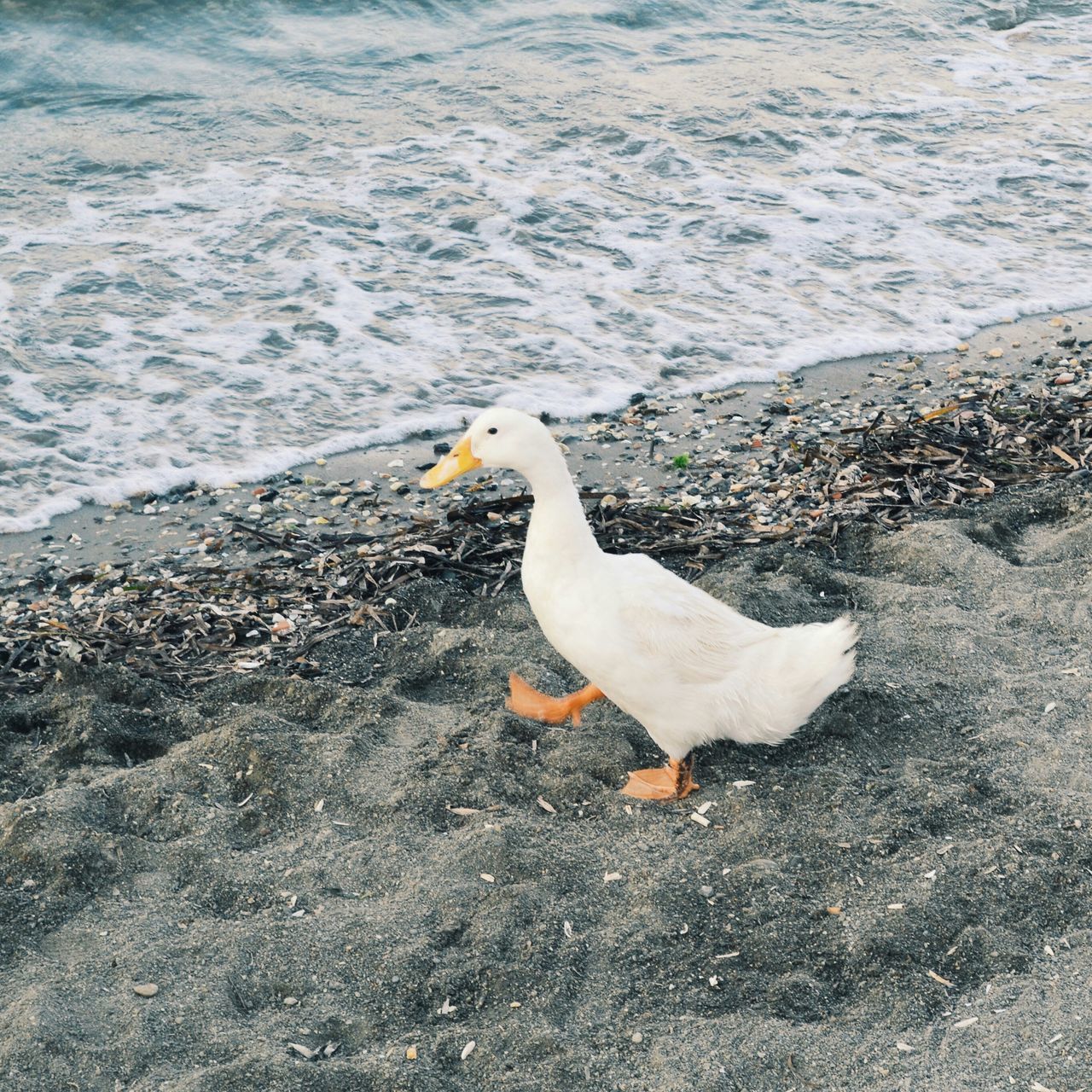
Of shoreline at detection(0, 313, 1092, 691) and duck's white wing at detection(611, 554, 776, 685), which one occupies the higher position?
duck's white wing at detection(611, 554, 776, 685)

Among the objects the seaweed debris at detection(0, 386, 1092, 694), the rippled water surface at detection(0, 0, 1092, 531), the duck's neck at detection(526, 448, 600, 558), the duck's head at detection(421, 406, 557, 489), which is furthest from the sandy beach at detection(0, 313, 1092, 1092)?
the rippled water surface at detection(0, 0, 1092, 531)

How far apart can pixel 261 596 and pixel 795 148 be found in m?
7.19

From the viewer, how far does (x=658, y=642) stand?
138 inches

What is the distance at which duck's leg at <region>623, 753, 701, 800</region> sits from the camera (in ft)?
11.6

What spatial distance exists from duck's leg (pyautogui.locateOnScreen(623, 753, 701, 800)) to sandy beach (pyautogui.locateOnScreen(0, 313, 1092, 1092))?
5cm

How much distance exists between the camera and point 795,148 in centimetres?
1002

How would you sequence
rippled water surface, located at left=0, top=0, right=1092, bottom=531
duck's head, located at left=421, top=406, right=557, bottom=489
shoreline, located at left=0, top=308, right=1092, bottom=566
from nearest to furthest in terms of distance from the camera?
duck's head, located at left=421, top=406, right=557, bottom=489 → shoreline, located at left=0, top=308, right=1092, bottom=566 → rippled water surface, located at left=0, top=0, right=1092, bottom=531

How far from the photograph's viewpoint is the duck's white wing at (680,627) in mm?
3518

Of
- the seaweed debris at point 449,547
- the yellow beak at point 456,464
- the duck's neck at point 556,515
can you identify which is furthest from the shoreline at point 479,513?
the duck's neck at point 556,515

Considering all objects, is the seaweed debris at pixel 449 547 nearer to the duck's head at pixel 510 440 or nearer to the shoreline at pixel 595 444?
the shoreline at pixel 595 444

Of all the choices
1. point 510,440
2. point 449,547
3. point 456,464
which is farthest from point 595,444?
point 510,440

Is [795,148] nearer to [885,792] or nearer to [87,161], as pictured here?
[87,161]

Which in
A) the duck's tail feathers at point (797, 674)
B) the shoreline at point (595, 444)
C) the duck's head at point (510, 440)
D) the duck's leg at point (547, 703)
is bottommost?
the shoreline at point (595, 444)

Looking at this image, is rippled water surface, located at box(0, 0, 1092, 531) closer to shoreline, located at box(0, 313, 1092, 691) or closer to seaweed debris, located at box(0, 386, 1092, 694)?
→ shoreline, located at box(0, 313, 1092, 691)
